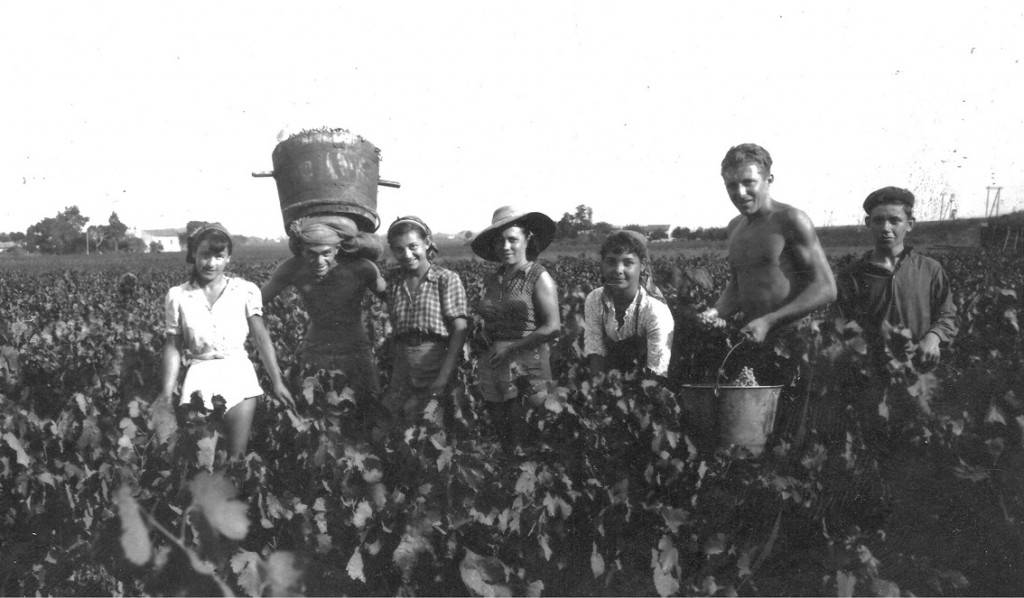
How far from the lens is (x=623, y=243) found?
132 inches

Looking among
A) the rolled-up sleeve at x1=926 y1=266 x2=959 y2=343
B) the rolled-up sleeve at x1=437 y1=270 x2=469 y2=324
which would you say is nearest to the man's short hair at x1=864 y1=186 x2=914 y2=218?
the rolled-up sleeve at x1=926 y1=266 x2=959 y2=343

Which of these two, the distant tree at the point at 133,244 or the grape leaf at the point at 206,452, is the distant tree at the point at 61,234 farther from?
the grape leaf at the point at 206,452

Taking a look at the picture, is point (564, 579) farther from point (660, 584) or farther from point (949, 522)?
point (949, 522)

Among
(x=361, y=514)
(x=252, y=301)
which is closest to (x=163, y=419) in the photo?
(x=361, y=514)

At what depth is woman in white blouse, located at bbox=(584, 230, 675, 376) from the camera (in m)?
3.32

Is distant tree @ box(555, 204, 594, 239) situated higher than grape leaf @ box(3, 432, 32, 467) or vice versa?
distant tree @ box(555, 204, 594, 239)

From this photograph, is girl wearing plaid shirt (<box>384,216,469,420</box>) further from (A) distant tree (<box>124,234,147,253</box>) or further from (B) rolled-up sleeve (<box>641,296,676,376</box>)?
(A) distant tree (<box>124,234,147,253</box>)

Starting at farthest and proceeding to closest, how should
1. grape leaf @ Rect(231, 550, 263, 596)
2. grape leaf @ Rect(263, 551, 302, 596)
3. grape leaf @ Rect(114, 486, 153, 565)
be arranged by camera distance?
grape leaf @ Rect(231, 550, 263, 596) < grape leaf @ Rect(263, 551, 302, 596) < grape leaf @ Rect(114, 486, 153, 565)

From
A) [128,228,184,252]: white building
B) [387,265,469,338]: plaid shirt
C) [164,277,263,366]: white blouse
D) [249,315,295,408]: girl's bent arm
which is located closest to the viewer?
[164,277,263,366]: white blouse

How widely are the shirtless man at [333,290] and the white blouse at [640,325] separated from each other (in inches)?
43.0

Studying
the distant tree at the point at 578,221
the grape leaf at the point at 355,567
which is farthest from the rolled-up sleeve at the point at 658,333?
the distant tree at the point at 578,221

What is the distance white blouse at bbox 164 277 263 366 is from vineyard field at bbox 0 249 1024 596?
244 millimetres

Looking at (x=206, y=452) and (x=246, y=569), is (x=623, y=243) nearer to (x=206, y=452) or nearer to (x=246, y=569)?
(x=206, y=452)

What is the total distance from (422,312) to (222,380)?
3.09ft
